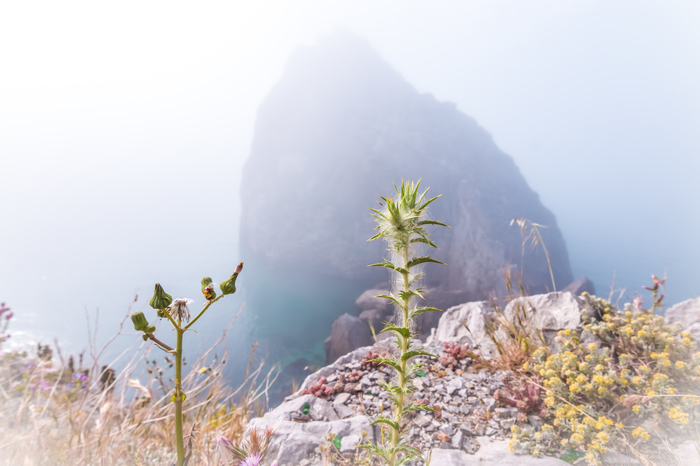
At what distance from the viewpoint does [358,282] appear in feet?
84.2

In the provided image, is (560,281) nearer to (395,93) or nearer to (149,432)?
(395,93)

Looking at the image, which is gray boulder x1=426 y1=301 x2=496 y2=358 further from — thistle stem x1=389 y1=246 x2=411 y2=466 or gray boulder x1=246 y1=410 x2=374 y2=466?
thistle stem x1=389 y1=246 x2=411 y2=466


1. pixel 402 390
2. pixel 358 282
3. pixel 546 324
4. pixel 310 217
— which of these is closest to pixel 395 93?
pixel 310 217

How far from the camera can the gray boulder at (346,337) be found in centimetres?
1316

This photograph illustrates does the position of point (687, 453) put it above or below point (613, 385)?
below

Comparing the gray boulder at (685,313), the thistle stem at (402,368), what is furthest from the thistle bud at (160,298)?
the gray boulder at (685,313)

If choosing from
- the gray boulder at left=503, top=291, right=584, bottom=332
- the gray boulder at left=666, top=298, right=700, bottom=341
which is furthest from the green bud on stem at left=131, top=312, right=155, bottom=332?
the gray boulder at left=666, top=298, right=700, bottom=341

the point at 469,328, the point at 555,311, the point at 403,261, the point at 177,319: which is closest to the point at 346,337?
the point at 469,328

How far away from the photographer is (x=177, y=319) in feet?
2.37

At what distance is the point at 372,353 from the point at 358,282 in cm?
2213

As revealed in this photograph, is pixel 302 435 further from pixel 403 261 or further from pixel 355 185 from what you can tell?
pixel 355 185

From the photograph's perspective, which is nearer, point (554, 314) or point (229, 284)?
point (229, 284)

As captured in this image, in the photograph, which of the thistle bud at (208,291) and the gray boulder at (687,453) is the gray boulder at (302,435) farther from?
the gray boulder at (687,453)

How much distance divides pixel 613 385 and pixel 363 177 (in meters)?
28.0
